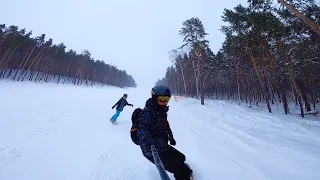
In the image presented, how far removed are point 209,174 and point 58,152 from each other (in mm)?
4579

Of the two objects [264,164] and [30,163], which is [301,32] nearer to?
[264,164]

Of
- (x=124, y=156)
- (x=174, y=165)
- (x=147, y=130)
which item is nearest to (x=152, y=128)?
(x=147, y=130)

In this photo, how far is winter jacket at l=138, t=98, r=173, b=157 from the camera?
99.3 inches

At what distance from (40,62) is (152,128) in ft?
192

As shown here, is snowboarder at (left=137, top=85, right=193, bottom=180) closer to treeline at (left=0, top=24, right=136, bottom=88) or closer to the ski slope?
the ski slope

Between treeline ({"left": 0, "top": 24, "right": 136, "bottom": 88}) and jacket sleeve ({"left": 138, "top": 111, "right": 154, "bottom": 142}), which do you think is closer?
jacket sleeve ({"left": 138, "top": 111, "right": 154, "bottom": 142})

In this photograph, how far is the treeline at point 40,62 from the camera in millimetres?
38594

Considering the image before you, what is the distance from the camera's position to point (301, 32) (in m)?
12.9

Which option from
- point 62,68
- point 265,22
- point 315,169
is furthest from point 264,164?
point 62,68

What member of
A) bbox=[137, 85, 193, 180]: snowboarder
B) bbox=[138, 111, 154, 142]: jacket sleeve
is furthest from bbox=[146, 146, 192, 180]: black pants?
bbox=[138, 111, 154, 142]: jacket sleeve

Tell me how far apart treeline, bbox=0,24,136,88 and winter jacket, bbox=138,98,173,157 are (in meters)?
46.0

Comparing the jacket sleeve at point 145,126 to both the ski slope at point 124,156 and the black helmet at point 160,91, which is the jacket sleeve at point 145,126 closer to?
the black helmet at point 160,91

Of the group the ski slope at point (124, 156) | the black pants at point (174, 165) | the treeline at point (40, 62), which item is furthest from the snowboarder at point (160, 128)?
the treeline at point (40, 62)

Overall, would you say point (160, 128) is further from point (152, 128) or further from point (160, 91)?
point (160, 91)
